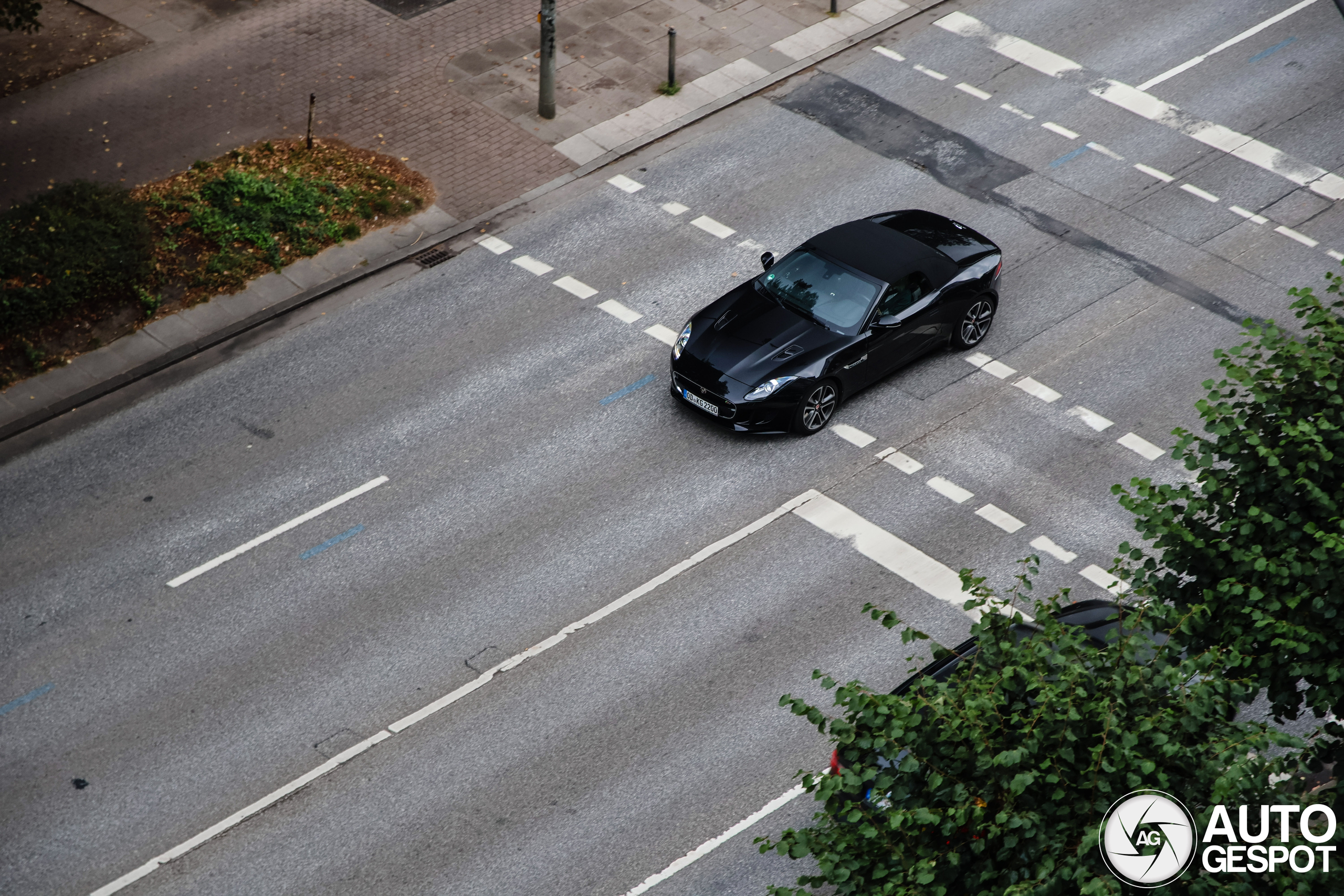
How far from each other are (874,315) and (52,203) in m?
10.9

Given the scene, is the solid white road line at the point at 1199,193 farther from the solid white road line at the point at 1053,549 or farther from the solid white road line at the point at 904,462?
the solid white road line at the point at 1053,549

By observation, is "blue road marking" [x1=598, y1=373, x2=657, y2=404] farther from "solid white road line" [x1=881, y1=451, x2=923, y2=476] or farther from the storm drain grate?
the storm drain grate

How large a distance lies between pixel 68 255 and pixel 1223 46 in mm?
18447

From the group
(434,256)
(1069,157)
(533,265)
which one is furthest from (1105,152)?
(434,256)

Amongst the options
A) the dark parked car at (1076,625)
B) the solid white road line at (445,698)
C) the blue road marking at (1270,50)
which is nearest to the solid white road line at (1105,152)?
the blue road marking at (1270,50)

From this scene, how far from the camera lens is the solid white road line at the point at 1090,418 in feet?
53.6

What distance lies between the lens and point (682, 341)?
16547 millimetres

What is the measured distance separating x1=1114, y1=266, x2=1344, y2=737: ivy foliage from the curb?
12.3 m

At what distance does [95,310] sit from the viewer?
17766mm

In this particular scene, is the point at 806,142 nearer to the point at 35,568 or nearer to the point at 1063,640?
the point at 35,568

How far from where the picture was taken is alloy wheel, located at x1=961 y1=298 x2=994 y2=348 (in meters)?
17.2

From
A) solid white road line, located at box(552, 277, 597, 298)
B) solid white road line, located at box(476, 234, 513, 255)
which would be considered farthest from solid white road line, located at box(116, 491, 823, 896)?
solid white road line, located at box(476, 234, 513, 255)

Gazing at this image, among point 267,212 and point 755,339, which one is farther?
point 267,212

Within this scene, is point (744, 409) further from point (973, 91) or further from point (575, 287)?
point (973, 91)
